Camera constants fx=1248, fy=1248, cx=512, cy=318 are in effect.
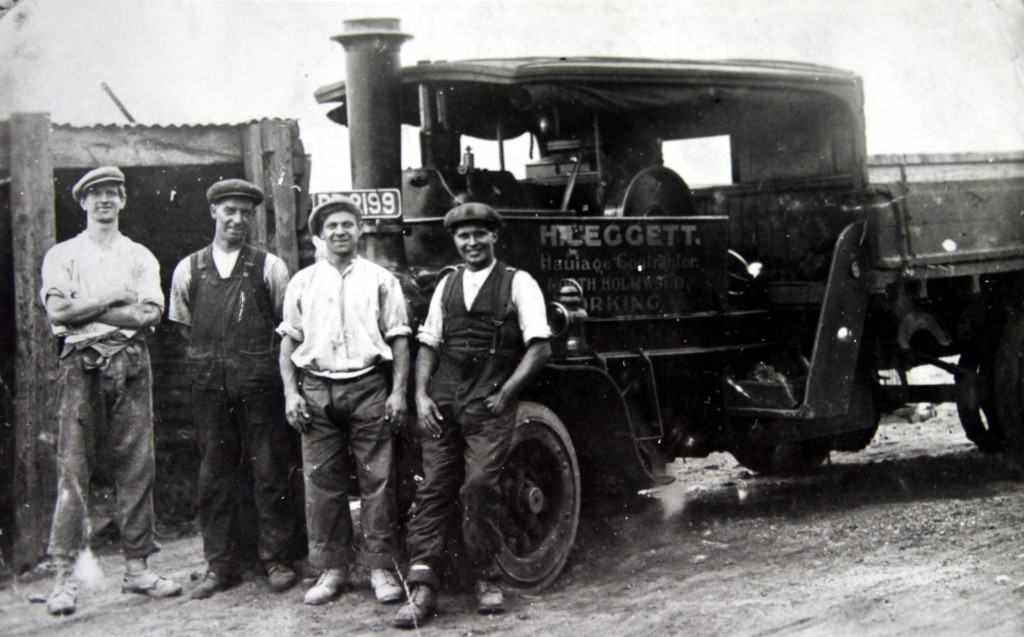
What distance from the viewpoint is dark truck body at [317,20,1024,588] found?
6441 millimetres

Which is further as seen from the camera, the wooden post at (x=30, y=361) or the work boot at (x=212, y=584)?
the wooden post at (x=30, y=361)

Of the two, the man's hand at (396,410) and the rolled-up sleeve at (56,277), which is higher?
the rolled-up sleeve at (56,277)

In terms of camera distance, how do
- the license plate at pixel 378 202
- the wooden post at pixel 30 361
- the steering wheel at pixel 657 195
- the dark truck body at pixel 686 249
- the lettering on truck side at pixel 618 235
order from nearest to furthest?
1. the license plate at pixel 378 202
2. the wooden post at pixel 30 361
3. the dark truck body at pixel 686 249
4. the lettering on truck side at pixel 618 235
5. the steering wheel at pixel 657 195

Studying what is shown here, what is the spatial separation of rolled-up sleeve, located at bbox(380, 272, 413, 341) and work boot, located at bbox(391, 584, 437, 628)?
3.76ft

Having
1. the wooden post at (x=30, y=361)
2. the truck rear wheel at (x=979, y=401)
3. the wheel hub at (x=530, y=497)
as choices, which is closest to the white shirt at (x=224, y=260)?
the wooden post at (x=30, y=361)

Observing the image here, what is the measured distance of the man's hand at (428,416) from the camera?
18.1ft

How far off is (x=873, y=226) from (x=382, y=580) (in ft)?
12.7

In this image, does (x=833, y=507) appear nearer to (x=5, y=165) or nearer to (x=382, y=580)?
(x=382, y=580)

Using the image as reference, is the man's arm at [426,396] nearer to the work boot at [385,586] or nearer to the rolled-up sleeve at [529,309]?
the rolled-up sleeve at [529,309]

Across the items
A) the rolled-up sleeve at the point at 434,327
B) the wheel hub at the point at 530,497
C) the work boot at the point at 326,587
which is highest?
the rolled-up sleeve at the point at 434,327

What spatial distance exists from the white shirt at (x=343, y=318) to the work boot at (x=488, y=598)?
43.2 inches

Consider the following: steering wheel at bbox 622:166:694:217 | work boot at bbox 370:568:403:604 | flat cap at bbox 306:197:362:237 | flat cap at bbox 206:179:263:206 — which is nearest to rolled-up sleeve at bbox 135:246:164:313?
flat cap at bbox 206:179:263:206

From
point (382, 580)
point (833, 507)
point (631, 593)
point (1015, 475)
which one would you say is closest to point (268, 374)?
point (382, 580)

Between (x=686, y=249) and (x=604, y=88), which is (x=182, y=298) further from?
(x=686, y=249)
